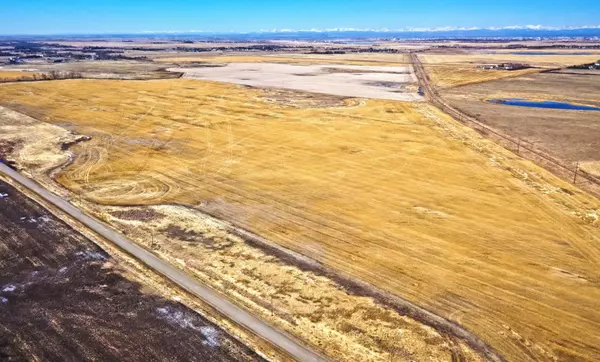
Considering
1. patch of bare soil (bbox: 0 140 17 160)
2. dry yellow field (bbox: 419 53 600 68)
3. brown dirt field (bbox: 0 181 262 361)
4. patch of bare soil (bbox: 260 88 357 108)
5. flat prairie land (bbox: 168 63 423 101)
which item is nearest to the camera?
brown dirt field (bbox: 0 181 262 361)

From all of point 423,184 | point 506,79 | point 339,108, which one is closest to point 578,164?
point 423,184

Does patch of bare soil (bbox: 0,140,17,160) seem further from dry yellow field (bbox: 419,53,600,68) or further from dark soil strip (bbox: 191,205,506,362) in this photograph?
dry yellow field (bbox: 419,53,600,68)

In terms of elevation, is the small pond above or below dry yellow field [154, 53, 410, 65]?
below

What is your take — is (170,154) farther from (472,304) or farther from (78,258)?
(472,304)

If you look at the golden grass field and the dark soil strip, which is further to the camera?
the golden grass field

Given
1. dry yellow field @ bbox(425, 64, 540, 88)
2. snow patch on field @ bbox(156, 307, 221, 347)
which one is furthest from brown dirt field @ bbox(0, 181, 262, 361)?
dry yellow field @ bbox(425, 64, 540, 88)

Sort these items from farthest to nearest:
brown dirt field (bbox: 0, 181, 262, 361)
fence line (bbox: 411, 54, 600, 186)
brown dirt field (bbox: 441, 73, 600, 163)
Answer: brown dirt field (bbox: 441, 73, 600, 163) < fence line (bbox: 411, 54, 600, 186) < brown dirt field (bbox: 0, 181, 262, 361)
